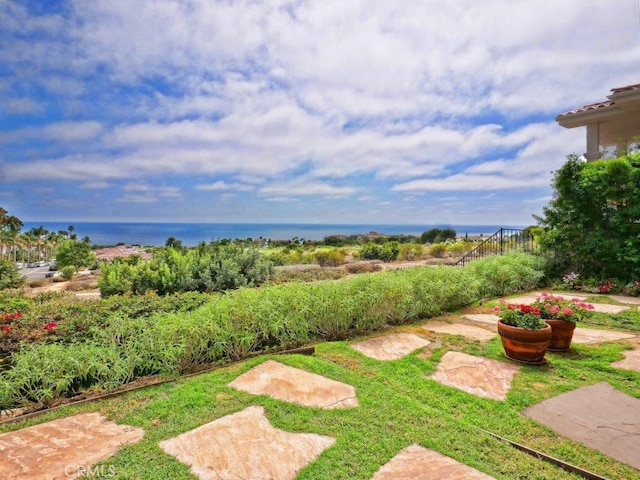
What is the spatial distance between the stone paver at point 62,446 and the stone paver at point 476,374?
8.02 feet

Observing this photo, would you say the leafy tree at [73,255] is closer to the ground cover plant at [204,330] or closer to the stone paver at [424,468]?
the ground cover plant at [204,330]

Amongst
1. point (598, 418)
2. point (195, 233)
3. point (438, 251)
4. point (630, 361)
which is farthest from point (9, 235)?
point (195, 233)

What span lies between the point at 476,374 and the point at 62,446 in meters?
3.12

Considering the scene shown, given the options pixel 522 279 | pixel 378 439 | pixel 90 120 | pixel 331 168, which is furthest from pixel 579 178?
pixel 331 168

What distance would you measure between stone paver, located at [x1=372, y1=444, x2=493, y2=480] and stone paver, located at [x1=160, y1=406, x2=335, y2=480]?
0.37 metres

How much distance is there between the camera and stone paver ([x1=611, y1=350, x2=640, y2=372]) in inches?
131

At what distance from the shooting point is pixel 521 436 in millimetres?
2189

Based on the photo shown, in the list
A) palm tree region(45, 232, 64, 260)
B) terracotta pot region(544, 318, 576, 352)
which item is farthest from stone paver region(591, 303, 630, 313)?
palm tree region(45, 232, 64, 260)

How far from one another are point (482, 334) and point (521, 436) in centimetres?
238

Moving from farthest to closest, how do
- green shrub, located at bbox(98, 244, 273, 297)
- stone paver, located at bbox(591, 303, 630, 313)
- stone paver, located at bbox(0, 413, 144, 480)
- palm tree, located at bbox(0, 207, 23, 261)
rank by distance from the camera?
palm tree, located at bbox(0, 207, 23, 261)
green shrub, located at bbox(98, 244, 273, 297)
stone paver, located at bbox(591, 303, 630, 313)
stone paver, located at bbox(0, 413, 144, 480)

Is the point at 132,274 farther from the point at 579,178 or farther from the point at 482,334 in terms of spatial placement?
the point at 579,178

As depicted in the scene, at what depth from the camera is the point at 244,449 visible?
1.92m

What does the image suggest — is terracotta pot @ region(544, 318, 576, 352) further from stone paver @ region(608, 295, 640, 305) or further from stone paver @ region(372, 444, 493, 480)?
stone paver @ region(608, 295, 640, 305)

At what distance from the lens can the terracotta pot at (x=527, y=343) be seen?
11.0ft
